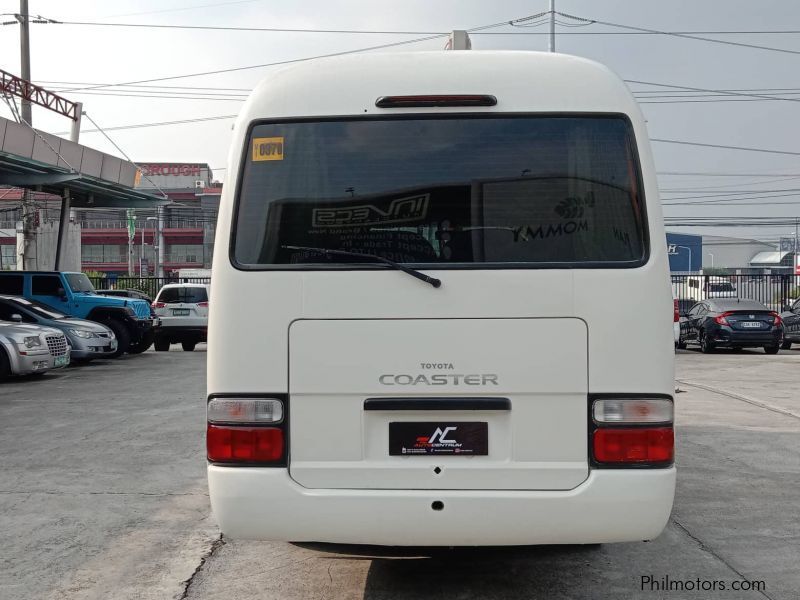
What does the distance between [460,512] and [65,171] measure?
20370mm

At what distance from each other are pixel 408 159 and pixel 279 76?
2.37ft

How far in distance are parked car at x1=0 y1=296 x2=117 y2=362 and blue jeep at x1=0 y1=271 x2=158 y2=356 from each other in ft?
6.63

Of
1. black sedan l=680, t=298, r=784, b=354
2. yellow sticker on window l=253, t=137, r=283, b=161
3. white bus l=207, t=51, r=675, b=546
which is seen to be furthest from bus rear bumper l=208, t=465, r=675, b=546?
black sedan l=680, t=298, r=784, b=354

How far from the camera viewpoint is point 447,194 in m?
4.09

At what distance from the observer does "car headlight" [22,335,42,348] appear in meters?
15.6

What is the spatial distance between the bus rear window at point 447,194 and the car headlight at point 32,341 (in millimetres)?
12699

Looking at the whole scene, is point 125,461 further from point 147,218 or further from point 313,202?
point 147,218

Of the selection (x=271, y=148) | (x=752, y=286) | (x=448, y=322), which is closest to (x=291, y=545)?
(x=448, y=322)

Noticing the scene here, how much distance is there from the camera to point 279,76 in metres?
4.26

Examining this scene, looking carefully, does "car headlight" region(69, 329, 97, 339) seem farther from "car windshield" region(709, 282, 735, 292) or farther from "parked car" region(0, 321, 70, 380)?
"car windshield" region(709, 282, 735, 292)

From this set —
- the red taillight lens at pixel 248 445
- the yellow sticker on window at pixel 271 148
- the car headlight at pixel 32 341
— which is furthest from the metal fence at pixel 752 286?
the red taillight lens at pixel 248 445

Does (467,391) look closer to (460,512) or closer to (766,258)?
(460,512)

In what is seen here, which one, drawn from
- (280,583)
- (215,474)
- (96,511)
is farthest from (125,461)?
(215,474)

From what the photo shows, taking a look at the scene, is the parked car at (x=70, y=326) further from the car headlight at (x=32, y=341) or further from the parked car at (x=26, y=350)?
the car headlight at (x=32, y=341)
